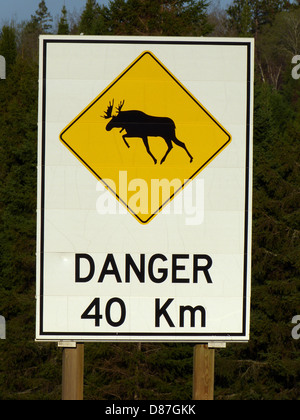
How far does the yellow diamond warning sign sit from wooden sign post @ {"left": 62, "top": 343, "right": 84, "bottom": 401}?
3.56 feet

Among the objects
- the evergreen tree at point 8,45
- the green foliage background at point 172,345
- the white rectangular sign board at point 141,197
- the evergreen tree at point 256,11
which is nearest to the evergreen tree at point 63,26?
the evergreen tree at point 8,45

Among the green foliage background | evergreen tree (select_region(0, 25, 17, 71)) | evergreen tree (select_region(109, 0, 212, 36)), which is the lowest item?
the green foliage background

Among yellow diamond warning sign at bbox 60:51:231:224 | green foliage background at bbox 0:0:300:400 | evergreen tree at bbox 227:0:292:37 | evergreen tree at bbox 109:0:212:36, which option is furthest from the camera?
evergreen tree at bbox 227:0:292:37

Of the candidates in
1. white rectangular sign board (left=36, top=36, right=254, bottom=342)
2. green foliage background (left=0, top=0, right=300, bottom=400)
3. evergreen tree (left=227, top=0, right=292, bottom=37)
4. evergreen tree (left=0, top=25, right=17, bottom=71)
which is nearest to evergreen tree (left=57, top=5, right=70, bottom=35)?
evergreen tree (left=0, top=25, right=17, bottom=71)

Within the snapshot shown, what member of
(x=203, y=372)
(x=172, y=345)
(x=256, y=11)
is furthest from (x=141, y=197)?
(x=256, y=11)

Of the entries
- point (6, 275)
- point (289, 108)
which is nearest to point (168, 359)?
point (6, 275)

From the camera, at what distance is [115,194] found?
18.8ft

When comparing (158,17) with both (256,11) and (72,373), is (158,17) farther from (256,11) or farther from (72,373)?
(256,11)

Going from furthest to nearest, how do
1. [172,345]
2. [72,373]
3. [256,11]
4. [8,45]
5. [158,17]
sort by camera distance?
[256,11] → [8,45] → [158,17] → [172,345] → [72,373]

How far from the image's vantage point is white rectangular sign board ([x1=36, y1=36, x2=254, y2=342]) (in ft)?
18.9

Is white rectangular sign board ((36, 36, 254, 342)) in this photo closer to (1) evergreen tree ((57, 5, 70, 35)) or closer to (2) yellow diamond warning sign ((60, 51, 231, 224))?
(2) yellow diamond warning sign ((60, 51, 231, 224))

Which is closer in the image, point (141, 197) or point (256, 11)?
point (141, 197)

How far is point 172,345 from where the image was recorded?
32562 millimetres

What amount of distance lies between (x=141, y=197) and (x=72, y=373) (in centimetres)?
137
